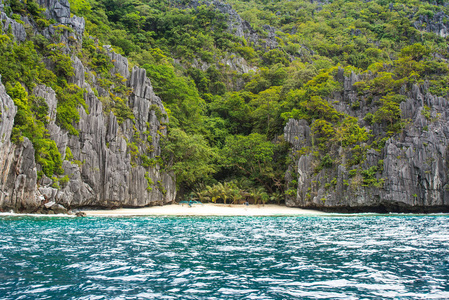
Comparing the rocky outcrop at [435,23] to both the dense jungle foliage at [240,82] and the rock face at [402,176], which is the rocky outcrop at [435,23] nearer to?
the dense jungle foliage at [240,82]

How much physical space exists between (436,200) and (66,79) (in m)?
42.3

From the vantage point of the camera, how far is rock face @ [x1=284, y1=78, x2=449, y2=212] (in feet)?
112

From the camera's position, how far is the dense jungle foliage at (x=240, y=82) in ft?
124

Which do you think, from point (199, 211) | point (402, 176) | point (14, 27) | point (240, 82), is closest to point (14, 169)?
point (14, 27)

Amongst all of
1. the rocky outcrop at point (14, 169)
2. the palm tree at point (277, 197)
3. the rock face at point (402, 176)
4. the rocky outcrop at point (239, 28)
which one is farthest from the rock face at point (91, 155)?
the rocky outcrop at point (239, 28)

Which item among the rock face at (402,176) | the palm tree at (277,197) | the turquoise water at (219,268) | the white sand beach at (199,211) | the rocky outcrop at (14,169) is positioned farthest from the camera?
the palm tree at (277,197)

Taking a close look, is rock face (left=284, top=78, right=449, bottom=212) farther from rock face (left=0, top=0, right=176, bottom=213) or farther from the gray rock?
the gray rock

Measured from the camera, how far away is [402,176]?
3441 cm

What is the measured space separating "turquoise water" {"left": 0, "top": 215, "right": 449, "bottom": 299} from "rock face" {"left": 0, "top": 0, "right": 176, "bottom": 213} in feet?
40.7

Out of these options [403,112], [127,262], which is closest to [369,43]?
[403,112]

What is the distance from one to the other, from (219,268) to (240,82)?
64.3 metres

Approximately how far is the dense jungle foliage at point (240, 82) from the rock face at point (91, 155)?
1369mm

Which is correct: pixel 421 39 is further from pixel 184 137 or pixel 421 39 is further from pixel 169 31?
pixel 184 137

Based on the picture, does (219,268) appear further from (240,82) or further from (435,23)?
(435,23)
